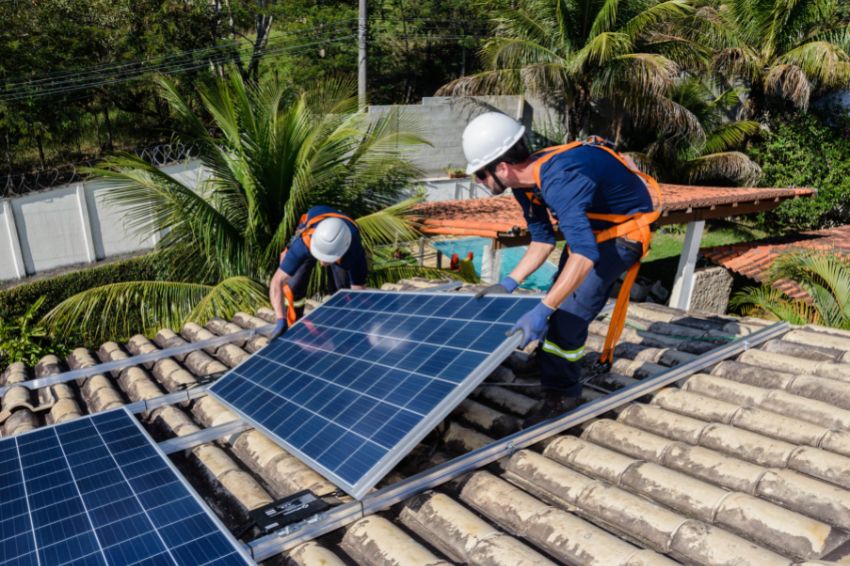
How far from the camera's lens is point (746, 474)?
3.20 meters

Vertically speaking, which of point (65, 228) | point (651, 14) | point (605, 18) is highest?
point (651, 14)

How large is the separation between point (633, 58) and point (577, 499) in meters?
17.8

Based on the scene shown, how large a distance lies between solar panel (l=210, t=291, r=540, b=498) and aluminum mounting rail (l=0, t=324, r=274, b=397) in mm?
1751

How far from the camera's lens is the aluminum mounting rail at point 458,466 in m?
2.91

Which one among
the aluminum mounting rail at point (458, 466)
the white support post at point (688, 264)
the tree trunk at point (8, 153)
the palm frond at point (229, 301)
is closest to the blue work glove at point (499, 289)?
the aluminum mounting rail at point (458, 466)

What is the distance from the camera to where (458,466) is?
3412 millimetres

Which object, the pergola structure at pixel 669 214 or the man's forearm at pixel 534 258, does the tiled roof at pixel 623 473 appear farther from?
the pergola structure at pixel 669 214

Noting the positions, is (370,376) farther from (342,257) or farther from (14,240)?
(14,240)

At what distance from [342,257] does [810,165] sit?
80.1 feet

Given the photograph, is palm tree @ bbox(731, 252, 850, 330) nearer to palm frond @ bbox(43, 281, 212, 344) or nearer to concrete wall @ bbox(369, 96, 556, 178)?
palm frond @ bbox(43, 281, 212, 344)

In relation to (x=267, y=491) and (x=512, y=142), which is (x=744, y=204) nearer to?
(x=512, y=142)

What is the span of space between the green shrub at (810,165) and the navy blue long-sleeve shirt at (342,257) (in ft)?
77.1

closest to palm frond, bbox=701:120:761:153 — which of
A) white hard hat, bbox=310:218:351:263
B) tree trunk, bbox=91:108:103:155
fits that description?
white hard hat, bbox=310:218:351:263

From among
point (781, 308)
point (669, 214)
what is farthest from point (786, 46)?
point (781, 308)
